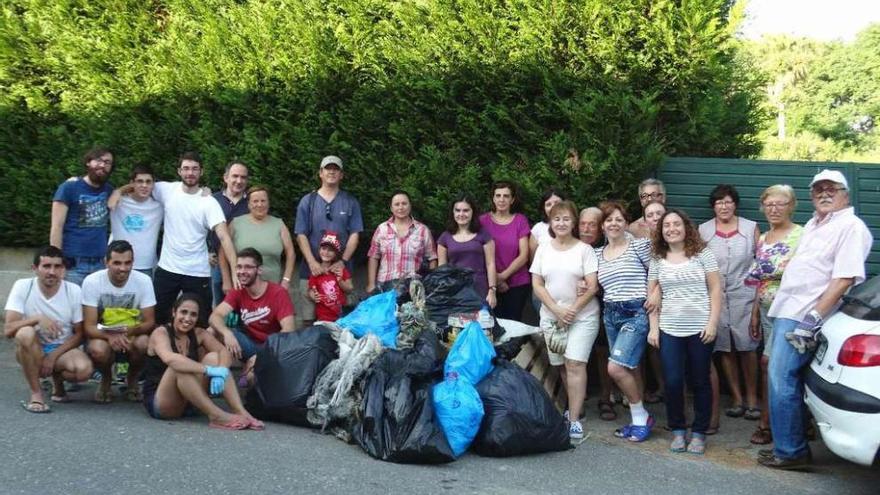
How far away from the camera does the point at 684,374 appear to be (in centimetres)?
636

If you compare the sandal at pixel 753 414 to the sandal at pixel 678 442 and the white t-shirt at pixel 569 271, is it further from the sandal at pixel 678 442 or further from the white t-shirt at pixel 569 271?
the white t-shirt at pixel 569 271

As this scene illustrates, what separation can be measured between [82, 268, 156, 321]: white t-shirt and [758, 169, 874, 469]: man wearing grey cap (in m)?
4.62

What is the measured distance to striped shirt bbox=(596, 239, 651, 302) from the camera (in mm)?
6676

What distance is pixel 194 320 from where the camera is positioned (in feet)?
22.0

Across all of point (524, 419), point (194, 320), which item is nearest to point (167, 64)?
point (194, 320)

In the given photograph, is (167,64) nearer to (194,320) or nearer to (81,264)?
(81,264)

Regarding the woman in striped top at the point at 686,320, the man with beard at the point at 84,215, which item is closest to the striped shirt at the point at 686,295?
the woman in striped top at the point at 686,320

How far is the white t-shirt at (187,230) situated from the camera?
769 cm

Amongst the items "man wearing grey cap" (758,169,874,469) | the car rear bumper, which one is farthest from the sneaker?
the car rear bumper

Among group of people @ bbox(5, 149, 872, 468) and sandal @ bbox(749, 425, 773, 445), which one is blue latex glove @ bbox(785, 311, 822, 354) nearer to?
group of people @ bbox(5, 149, 872, 468)

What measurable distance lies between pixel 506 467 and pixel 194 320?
2549 millimetres

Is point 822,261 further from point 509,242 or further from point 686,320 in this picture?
point 509,242

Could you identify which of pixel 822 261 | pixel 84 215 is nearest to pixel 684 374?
pixel 822 261

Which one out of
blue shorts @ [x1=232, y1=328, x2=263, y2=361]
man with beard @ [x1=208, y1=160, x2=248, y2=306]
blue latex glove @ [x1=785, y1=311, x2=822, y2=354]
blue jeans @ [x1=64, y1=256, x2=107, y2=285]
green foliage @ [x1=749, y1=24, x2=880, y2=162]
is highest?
green foliage @ [x1=749, y1=24, x2=880, y2=162]
